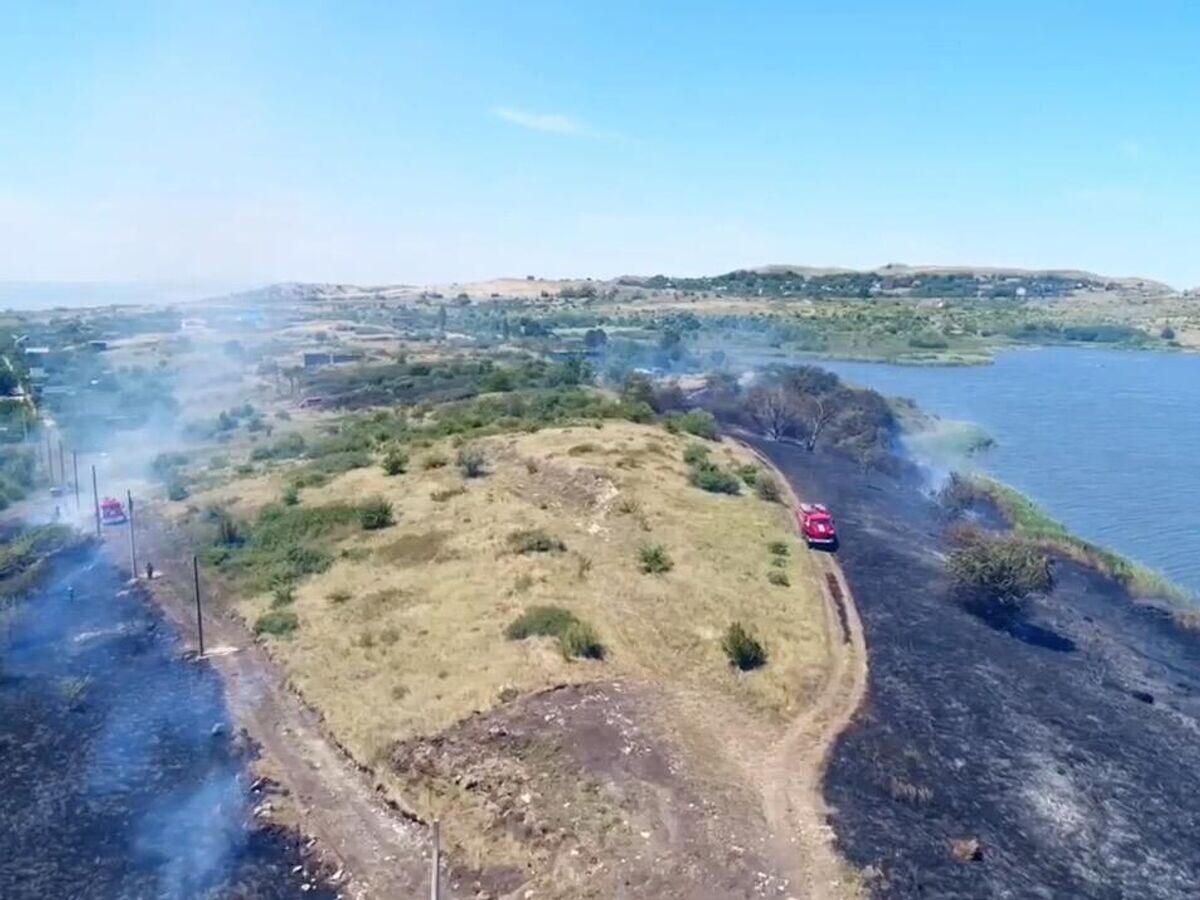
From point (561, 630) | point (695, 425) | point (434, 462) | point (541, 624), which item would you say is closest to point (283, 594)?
point (541, 624)

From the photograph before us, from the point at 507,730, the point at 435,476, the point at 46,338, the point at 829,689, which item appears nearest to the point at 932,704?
the point at 829,689

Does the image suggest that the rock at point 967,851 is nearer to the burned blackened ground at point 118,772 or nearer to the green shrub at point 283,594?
the burned blackened ground at point 118,772

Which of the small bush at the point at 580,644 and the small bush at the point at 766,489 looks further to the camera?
the small bush at the point at 766,489

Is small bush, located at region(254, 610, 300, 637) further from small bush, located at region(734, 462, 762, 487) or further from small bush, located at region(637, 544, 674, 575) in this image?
small bush, located at region(734, 462, 762, 487)

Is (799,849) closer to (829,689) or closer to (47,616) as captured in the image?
(829,689)

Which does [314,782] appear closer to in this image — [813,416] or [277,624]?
[277,624]

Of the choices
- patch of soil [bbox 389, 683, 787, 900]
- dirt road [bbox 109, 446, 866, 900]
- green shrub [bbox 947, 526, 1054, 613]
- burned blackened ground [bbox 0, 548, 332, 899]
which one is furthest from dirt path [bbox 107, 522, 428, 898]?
green shrub [bbox 947, 526, 1054, 613]

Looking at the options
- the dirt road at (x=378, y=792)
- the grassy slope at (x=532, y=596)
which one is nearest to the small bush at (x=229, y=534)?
the grassy slope at (x=532, y=596)
